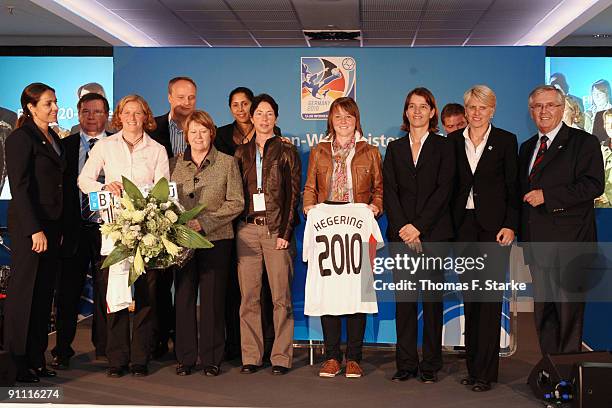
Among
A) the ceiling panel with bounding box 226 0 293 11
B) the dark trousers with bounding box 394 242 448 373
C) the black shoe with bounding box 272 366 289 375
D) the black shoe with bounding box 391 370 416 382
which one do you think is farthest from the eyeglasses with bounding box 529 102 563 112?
the ceiling panel with bounding box 226 0 293 11

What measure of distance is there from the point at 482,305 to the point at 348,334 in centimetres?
85

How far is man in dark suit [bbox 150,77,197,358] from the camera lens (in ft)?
18.2

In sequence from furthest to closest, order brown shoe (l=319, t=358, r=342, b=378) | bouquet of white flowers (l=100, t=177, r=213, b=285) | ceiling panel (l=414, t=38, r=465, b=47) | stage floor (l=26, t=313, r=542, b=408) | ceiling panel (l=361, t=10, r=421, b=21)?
ceiling panel (l=414, t=38, r=465, b=47) < ceiling panel (l=361, t=10, r=421, b=21) < brown shoe (l=319, t=358, r=342, b=378) < bouquet of white flowers (l=100, t=177, r=213, b=285) < stage floor (l=26, t=313, r=542, b=408)

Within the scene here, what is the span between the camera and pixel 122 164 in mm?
5051

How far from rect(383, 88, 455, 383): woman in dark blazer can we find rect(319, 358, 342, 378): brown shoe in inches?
15.0

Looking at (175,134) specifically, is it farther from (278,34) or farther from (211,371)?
(278,34)

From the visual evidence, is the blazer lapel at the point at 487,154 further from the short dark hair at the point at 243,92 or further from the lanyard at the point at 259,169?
the short dark hair at the point at 243,92

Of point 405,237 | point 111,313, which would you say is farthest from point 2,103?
point 405,237

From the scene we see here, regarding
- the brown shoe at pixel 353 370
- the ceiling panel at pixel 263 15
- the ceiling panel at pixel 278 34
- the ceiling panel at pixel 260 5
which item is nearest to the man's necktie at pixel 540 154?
the brown shoe at pixel 353 370

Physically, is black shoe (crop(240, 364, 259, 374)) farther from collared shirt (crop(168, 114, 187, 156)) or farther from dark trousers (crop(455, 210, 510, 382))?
collared shirt (crop(168, 114, 187, 156))

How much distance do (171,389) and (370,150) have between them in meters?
1.84

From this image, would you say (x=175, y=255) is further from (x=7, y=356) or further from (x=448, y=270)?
(x=448, y=270)

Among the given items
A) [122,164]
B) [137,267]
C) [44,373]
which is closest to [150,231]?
[137,267]

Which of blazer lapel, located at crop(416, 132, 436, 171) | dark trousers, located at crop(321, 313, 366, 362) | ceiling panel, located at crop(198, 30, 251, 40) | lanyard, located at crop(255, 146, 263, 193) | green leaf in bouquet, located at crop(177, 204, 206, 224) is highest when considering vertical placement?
ceiling panel, located at crop(198, 30, 251, 40)
